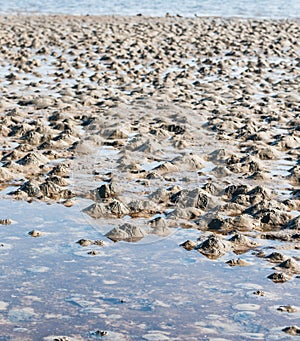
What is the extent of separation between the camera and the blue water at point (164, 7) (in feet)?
132

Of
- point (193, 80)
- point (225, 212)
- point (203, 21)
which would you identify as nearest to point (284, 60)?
point (193, 80)

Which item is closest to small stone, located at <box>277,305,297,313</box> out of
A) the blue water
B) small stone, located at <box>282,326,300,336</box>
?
small stone, located at <box>282,326,300,336</box>

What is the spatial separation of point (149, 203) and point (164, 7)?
36.6 m

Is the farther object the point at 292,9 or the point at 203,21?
the point at 292,9

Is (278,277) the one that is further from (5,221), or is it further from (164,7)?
(164,7)

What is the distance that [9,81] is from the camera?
19.0 m

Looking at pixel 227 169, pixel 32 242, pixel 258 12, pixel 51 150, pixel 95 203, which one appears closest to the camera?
pixel 32 242

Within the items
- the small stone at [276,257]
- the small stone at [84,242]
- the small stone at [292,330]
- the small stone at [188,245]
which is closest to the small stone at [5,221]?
the small stone at [84,242]

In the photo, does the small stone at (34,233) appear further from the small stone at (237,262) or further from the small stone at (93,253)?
the small stone at (237,262)

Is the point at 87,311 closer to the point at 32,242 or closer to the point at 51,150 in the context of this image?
the point at 32,242

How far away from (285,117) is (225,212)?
616cm

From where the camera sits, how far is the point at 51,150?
39.9 feet

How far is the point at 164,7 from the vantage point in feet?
147

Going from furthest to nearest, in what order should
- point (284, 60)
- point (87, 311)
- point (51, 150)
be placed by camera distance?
1. point (284, 60)
2. point (51, 150)
3. point (87, 311)
